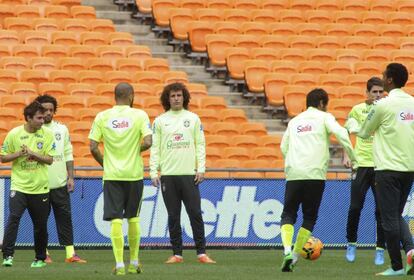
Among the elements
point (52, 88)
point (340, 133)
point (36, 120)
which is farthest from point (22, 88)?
point (340, 133)

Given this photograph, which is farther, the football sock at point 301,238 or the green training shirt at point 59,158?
the green training shirt at point 59,158

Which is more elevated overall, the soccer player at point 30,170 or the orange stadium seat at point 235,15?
the orange stadium seat at point 235,15

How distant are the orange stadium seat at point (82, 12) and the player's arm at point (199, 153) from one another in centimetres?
1128

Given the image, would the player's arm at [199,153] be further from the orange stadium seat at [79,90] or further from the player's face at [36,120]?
the orange stadium seat at [79,90]

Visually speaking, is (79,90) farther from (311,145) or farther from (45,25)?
(311,145)

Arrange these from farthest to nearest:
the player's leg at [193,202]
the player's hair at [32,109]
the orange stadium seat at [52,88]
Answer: the orange stadium seat at [52,88] < the player's leg at [193,202] < the player's hair at [32,109]

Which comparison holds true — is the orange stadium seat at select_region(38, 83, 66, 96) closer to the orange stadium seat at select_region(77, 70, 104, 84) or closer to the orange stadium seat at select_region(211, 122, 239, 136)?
the orange stadium seat at select_region(77, 70, 104, 84)

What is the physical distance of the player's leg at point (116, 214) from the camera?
12.8 metres

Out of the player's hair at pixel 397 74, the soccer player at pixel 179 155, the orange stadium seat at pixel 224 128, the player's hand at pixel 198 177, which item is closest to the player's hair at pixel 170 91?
the soccer player at pixel 179 155

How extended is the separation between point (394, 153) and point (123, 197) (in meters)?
2.94

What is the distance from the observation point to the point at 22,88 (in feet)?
72.1

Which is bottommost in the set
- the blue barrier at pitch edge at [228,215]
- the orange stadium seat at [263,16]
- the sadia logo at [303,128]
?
the blue barrier at pitch edge at [228,215]

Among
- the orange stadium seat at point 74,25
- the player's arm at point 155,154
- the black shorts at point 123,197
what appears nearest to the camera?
the black shorts at point 123,197

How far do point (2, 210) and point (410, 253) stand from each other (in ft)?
24.2
